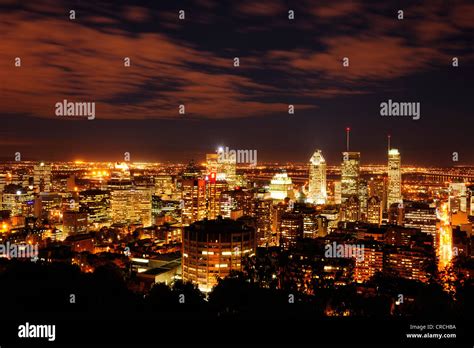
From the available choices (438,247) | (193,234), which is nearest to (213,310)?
(193,234)

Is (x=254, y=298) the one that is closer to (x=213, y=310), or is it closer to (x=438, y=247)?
(x=213, y=310)

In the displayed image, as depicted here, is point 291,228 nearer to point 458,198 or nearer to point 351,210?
point 351,210

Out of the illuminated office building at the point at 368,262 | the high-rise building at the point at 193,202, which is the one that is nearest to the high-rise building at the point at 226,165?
the high-rise building at the point at 193,202

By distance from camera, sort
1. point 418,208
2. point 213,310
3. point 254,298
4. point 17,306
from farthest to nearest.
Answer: point 418,208 < point 254,298 < point 213,310 < point 17,306

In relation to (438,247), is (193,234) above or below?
above

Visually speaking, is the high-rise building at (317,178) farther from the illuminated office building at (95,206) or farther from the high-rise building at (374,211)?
the illuminated office building at (95,206)

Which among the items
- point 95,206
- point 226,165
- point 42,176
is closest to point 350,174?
point 226,165
